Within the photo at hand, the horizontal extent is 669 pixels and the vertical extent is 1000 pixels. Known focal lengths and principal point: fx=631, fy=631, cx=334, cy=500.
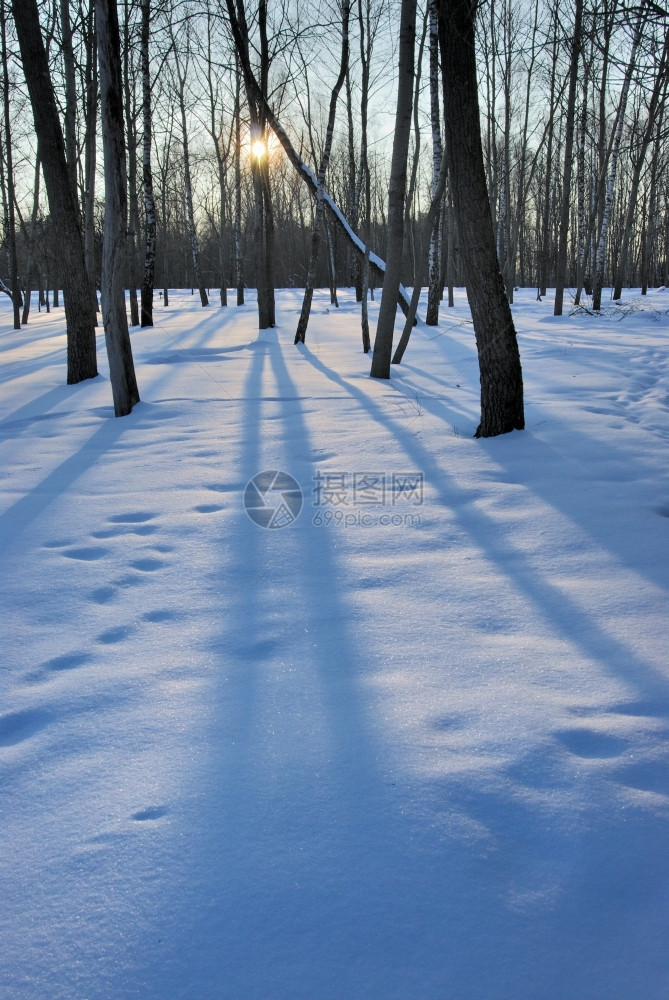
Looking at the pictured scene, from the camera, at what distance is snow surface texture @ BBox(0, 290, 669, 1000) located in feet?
4.27

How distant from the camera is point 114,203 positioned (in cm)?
539

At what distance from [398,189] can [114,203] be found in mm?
3167

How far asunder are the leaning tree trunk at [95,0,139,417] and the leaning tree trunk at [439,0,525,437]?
9.13 feet

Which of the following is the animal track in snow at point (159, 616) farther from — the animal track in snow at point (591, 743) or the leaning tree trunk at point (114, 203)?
the leaning tree trunk at point (114, 203)

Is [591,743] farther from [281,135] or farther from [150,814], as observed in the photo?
[281,135]

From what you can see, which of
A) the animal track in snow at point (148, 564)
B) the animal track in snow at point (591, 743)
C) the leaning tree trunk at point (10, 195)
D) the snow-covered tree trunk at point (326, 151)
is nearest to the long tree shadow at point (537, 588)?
the animal track in snow at point (591, 743)

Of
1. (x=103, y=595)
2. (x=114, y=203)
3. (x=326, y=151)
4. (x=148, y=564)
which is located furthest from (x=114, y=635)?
(x=326, y=151)

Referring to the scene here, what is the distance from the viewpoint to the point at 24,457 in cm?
488

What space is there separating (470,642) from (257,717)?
0.85 meters

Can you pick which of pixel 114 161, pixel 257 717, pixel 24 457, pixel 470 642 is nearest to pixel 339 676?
pixel 257 717

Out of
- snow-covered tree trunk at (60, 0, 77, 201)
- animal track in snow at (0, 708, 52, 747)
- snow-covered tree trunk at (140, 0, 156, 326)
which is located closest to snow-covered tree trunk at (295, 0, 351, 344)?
snow-covered tree trunk at (140, 0, 156, 326)

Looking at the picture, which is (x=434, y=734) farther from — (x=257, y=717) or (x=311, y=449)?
(x=311, y=449)

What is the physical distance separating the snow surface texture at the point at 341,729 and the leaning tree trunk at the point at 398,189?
10.8 feet

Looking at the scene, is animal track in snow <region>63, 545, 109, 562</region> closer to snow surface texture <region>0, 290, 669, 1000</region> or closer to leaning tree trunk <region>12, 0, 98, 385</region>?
snow surface texture <region>0, 290, 669, 1000</region>
